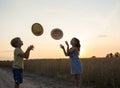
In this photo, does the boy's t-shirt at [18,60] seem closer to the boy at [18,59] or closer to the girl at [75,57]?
the boy at [18,59]

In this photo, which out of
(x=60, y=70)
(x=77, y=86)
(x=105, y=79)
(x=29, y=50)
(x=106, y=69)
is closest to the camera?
(x=29, y=50)

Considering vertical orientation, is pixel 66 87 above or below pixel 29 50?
below

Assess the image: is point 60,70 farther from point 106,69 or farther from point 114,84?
point 114,84

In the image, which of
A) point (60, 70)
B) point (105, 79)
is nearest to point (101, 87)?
point (105, 79)

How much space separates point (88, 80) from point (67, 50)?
6.82 m

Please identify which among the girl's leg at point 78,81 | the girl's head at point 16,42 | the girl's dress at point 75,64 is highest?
the girl's head at point 16,42

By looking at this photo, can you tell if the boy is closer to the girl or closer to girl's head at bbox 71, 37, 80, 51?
the girl

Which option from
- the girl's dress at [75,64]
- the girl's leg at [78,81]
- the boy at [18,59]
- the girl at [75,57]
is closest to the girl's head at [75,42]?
the girl at [75,57]

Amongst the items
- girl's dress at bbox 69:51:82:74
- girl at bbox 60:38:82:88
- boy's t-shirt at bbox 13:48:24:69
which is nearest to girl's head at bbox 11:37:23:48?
boy's t-shirt at bbox 13:48:24:69

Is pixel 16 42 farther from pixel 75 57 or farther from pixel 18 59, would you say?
pixel 75 57

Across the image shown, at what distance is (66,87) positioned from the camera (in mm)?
14508

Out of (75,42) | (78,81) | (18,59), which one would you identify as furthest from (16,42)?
(78,81)

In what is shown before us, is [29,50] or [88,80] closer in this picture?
[29,50]

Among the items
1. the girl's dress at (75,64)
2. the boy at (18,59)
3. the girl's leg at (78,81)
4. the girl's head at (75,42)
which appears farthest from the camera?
the girl's head at (75,42)
